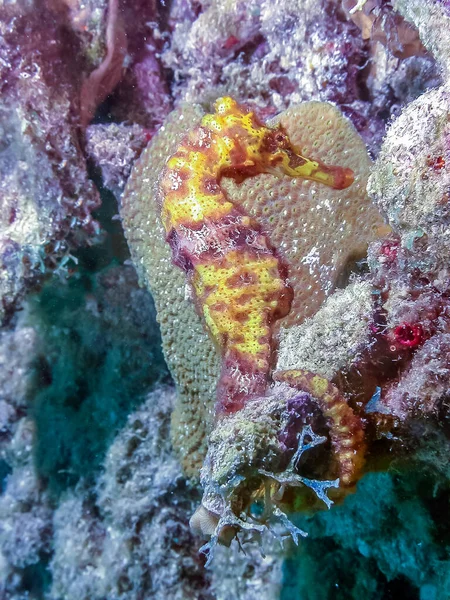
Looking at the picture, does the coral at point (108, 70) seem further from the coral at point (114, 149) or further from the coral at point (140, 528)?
the coral at point (140, 528)

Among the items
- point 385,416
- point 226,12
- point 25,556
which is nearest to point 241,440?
point 385,416

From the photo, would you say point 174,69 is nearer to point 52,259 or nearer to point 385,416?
point 52,259

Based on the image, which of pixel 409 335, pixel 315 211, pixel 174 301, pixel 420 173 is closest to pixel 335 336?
pixel 409 335

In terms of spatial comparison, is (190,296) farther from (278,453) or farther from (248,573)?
(248,573)

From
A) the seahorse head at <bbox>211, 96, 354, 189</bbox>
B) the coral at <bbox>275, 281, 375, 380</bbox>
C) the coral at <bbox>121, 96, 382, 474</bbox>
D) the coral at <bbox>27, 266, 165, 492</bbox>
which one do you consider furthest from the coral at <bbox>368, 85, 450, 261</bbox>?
the coral at <bbox>27, 266, 165, 492</bbox>

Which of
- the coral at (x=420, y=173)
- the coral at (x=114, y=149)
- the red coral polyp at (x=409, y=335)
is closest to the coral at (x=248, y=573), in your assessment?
the red coral polyp at (x=409, y=335)

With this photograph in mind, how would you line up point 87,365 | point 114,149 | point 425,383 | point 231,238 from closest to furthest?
point 425,383, point 231,238, point 114,149, point 87,365
